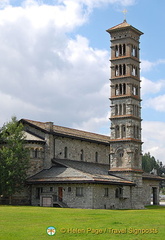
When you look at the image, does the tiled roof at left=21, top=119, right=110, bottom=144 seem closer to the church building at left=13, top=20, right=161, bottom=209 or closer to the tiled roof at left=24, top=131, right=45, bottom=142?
the church building at left=13, top=20, right=161, bottom=209

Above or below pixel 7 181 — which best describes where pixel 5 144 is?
above

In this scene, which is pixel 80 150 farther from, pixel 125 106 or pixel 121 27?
pixel 121 27

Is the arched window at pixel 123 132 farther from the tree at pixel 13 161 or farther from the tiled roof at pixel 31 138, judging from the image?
the tree at pixel 13 161

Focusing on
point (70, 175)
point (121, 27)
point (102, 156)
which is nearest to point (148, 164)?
point (102, 156)

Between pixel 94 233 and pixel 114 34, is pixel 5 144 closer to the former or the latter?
pixel 114 34

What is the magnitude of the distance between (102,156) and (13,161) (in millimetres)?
20748

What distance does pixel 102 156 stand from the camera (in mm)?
71125

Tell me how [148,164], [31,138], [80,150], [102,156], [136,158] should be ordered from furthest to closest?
[148,164], [102,156], [80,150], [136,158], [31,138]

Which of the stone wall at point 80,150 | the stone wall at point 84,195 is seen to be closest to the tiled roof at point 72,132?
the stone wall at point 80,150

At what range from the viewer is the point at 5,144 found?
193ft

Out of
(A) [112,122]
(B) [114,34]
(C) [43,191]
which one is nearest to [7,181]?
(C) [43,191]

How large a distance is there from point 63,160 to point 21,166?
8.92 m

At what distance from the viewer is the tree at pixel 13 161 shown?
5372cm

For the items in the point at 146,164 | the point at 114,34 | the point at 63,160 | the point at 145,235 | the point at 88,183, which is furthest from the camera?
the point at 146,164
